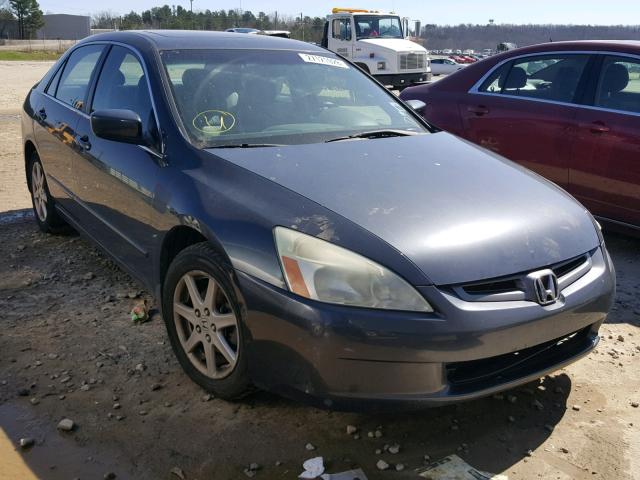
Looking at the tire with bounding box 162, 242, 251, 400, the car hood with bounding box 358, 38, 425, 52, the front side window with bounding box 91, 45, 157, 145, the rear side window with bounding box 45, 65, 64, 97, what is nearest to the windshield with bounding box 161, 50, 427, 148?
the front side window with bounding box 91, 45, 157, 145

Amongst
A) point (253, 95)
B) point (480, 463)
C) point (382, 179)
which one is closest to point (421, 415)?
point (480, 463)

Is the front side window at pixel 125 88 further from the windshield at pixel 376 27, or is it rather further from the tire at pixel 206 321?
the windshield at pixel 376 27

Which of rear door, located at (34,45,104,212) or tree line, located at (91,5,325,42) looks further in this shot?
tree line, located at (91,5,325,42)

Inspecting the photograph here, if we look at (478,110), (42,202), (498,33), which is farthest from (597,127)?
(498,33)

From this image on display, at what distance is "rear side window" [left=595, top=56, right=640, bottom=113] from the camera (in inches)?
192

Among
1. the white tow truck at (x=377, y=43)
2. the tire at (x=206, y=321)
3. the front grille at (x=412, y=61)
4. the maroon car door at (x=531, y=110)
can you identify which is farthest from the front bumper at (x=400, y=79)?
the tire at (x=206, y=321)

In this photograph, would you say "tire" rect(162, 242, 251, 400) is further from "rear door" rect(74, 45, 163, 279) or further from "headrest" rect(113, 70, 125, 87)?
"headrest" rect(113, 70, 125, 87)

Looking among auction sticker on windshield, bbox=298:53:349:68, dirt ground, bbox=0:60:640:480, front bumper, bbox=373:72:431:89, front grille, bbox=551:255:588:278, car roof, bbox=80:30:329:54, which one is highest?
car roof, bbox=80:30:329:54

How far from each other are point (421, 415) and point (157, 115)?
1893 mm

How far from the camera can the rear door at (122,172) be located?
128 inches

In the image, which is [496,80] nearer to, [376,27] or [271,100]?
[271,100]

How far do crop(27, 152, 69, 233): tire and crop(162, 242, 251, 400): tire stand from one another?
2.37m

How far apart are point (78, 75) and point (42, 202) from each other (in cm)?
115

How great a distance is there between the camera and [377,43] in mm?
19094
